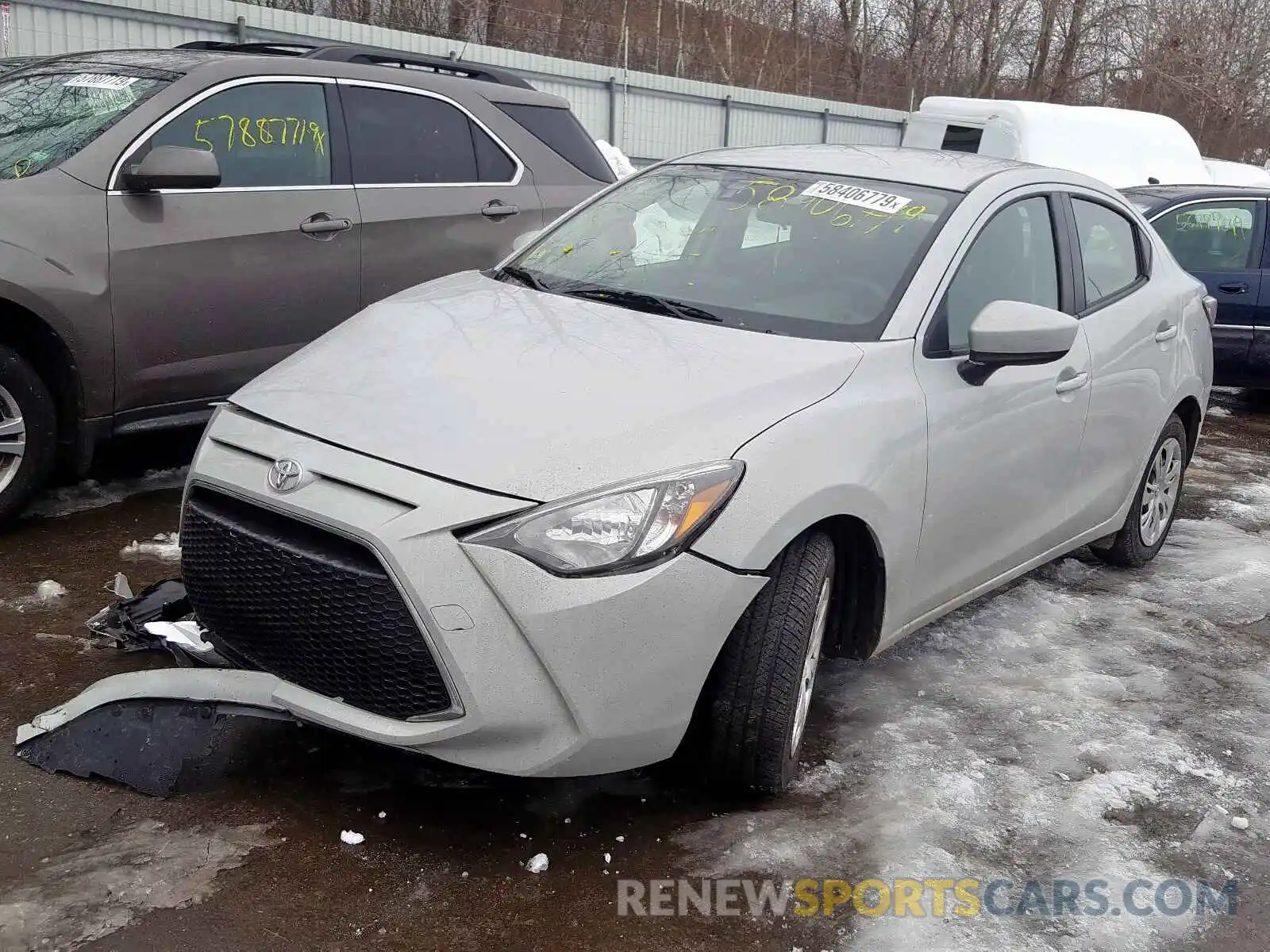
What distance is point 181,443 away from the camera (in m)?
6.20

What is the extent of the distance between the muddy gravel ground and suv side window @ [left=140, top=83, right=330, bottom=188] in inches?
69.5

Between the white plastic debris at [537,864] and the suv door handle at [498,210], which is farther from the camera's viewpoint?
the suv door handle at [498,210]

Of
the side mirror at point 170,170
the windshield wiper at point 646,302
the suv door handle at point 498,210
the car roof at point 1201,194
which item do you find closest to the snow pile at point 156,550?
the side mirror at point 170,170

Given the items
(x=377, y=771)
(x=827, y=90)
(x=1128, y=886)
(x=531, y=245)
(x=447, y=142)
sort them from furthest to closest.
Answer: (x=827, y=90) → (x=447, y=142) → (x=531, y=245) → (x=377, y=771) → (x=1128, y=886)

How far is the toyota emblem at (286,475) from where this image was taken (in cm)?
286

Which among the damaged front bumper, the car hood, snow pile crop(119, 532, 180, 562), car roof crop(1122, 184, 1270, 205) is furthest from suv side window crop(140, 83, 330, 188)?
car roof crop(1122, 184, 1270, 205)

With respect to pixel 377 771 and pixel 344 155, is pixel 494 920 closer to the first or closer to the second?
pixel 377 771

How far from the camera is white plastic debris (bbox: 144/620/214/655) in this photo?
11.4ft

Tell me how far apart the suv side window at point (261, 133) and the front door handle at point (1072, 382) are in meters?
3.22

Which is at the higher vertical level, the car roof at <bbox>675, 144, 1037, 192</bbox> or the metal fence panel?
the metal fence panel

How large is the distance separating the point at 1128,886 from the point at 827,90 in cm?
2361

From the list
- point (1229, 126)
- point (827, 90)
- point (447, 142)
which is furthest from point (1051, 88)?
point (447, 142)

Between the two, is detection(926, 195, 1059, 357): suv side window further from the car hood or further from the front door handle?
the car hood

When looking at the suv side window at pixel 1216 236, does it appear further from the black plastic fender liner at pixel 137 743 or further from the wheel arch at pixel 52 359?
the black plastic fender liner at pixel 137 743
